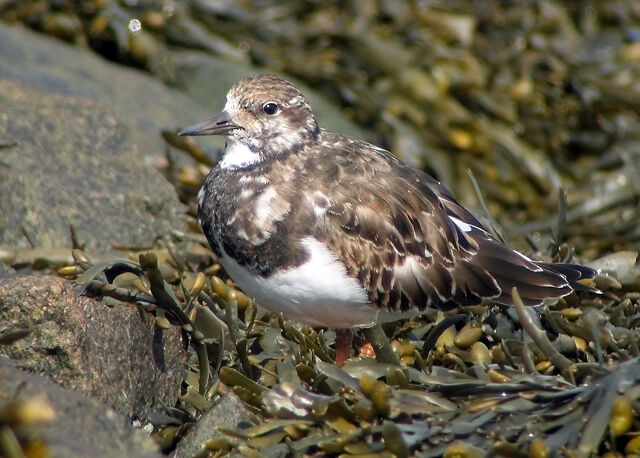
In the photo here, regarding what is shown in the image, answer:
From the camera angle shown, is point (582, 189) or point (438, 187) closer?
point (438, 187)

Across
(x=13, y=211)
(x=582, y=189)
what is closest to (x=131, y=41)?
(x=13, y=211)

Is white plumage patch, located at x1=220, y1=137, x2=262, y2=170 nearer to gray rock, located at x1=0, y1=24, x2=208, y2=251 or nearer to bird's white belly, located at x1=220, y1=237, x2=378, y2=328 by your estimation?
bird's white belly, located at x1=220, y1=237, x2=378, y2=328

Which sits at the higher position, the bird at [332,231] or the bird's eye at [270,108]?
the bird's eye at [270,108]

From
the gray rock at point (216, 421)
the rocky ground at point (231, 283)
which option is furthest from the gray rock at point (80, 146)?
the gray rock at point (216, 421)

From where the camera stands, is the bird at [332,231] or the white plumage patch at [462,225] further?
the white plumage patch at [462,225]

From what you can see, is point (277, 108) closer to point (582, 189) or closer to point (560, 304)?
point (560, 304)

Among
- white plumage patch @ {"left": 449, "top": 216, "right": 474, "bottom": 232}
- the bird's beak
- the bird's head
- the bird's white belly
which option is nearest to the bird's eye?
the bird's head

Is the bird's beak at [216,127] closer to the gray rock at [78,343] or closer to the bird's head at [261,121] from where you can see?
the bird's head at [261,121]

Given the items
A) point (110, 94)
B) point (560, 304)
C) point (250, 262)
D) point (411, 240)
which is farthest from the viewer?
point (110, 94)
